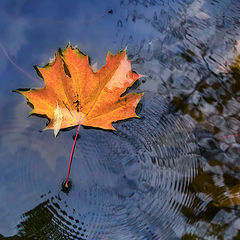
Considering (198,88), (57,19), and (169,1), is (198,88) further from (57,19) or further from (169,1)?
(57,19)

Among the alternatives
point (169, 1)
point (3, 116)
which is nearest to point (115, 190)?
point (3, 116)

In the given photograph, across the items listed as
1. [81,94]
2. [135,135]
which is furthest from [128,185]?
[81,94]

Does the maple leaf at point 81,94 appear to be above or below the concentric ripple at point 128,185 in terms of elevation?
above

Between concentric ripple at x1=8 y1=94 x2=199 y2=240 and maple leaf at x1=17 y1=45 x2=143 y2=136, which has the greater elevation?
maple leaf at x1=17 y1=45 x2=143 y2=136

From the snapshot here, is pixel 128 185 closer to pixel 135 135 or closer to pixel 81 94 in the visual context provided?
pixel 135 135
